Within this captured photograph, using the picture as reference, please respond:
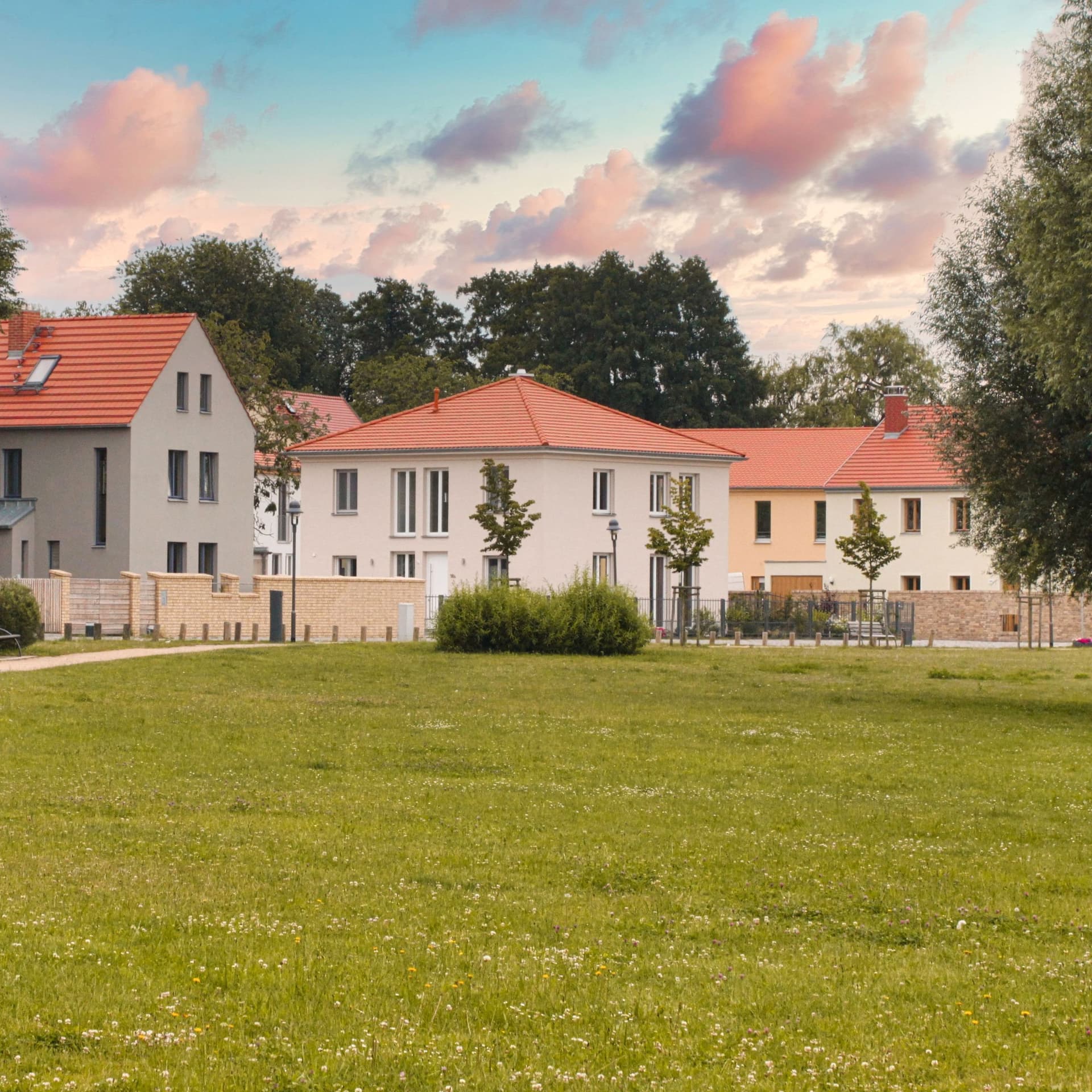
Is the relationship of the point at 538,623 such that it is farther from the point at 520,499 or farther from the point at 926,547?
the point at 926,547

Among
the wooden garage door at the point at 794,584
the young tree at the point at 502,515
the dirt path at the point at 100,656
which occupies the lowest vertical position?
the dirt path at the point at 100,656

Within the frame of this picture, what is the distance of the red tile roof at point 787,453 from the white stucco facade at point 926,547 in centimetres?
536

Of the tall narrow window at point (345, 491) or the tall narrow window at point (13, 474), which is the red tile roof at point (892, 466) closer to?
the tall narrow window at point (345, 491)

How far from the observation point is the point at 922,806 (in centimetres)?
1495

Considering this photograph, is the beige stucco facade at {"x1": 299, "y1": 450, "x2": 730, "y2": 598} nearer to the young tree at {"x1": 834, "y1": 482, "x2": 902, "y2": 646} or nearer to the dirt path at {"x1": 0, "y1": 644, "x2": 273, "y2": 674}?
the young tree at {"x1": 834, "y1": 482, "x2": 902, "y2": 646}

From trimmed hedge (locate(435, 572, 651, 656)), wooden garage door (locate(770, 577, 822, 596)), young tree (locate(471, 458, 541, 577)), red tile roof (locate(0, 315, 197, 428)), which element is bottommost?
trimmed hedge (locate(435, 572, 651, 656))

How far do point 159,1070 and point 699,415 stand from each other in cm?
9274

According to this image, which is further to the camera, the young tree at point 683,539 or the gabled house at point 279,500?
the gabled house at point 279,500

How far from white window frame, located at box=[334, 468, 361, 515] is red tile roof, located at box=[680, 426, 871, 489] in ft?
64.4

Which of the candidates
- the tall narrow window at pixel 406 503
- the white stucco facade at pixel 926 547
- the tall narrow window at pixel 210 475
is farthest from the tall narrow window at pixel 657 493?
the tall narrow window at pixel 210 475

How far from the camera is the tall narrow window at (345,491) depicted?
208ft

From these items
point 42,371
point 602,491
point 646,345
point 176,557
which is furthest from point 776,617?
point 646,345

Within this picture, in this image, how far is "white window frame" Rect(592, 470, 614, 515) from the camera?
61.4 m

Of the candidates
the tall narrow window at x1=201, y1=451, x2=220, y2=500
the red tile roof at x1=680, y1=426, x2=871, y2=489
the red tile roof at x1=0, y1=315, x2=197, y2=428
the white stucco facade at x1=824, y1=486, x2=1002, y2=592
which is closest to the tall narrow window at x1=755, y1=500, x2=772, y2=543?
the red tile roof at x1=680, y1=426, x2=871, y2=489
